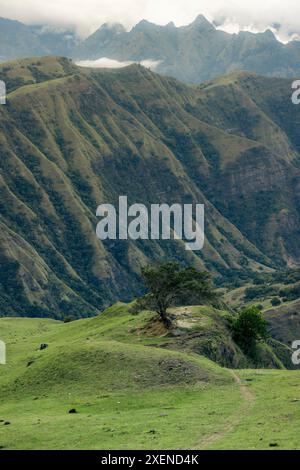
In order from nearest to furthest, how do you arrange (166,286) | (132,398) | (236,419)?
(236,419), (132,398), (166,286)

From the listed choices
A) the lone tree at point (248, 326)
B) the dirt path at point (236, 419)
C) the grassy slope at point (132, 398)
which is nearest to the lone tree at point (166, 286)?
the grassy slope at point (132, 398)

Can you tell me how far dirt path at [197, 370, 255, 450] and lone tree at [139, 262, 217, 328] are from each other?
86.7 feet

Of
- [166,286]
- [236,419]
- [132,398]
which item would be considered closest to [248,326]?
[166,286]

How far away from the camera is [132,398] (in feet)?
242

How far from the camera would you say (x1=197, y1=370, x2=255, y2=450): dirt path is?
2017 inches

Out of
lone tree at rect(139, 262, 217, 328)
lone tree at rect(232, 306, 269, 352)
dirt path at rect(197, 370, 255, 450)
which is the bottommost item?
dirt path at rect(197, 370, 255, 450)

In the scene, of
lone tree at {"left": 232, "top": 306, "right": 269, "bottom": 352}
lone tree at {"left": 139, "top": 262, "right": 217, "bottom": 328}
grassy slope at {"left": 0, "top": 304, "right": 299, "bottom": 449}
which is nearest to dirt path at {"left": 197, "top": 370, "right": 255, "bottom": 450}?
grassy slope at {"left": 0, "top": 304, "right": 299, "bottom": 449}

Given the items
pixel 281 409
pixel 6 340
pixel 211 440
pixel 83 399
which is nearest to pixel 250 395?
pixel 281 409

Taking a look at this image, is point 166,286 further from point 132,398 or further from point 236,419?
point 236,419

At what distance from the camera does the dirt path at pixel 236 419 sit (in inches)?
2017

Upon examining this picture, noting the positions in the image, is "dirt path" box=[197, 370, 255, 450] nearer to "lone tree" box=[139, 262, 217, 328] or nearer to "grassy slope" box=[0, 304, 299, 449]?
"grassy slope" box=[0, 304, 299, 449]

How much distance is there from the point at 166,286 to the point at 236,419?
4833 centimetres

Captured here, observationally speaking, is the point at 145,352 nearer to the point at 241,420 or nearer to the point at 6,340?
the point at 241,420
